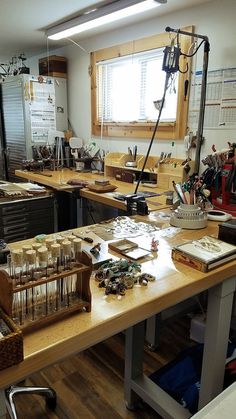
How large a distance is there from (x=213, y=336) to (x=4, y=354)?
878 mm

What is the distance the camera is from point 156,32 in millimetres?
2877

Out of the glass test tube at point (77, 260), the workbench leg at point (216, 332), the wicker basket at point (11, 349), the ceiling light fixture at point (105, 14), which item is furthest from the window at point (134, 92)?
the wicker basket at point (11, 349)

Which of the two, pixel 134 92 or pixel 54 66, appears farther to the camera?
pixel 54 66

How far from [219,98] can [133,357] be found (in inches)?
78.1

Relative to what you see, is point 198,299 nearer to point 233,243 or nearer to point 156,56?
point 233,243

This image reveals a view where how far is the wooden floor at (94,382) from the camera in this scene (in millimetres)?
1588

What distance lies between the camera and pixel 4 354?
25.7 inches

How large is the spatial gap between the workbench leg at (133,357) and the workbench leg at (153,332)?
43 centimetres

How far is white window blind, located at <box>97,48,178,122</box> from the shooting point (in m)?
2.97

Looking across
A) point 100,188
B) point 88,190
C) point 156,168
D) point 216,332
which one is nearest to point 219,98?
point 156,168

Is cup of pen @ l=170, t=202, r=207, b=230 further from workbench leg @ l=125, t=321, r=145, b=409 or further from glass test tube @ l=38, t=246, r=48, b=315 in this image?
glass test tube @ l=38, t=246, r=48, b=315

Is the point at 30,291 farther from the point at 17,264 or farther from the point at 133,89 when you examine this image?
the point at 133,89

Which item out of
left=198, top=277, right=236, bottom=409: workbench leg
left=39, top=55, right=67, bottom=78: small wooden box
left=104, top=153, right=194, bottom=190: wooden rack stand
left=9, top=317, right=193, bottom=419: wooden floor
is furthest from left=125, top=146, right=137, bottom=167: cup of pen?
left=198, top=277, right=236, bottom=409: workbench leg

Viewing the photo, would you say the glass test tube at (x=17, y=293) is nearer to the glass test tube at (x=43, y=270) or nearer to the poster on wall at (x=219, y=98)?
the glass test tube at (x=43, y=270)
